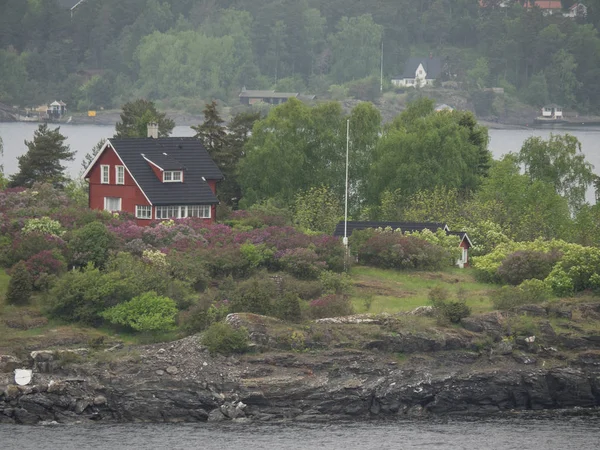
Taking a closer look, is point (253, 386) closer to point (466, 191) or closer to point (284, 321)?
point (284, 321)

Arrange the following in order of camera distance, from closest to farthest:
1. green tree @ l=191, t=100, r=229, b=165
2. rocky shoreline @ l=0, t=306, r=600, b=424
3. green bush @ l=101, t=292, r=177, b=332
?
rocky shoreline @ l=0, t=306, r=600, b=424 → green bush @ l=101, t=292, r=177, b=332 → green tree @ l=191, t=100, r=229, b=165

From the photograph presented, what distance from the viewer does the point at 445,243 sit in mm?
74062

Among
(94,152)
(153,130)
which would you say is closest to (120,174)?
(153,130)

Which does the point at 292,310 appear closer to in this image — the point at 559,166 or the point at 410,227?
the point at 410,227

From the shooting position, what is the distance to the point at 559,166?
321 ft

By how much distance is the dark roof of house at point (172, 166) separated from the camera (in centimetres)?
7762

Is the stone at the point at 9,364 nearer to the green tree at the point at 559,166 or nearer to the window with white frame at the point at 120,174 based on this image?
the window with white frame at the point at 120,174

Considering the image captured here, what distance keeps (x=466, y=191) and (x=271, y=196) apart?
11.2 metres

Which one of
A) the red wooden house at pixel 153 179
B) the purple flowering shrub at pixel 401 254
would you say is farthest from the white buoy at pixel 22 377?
the purple flowering shrub at pixel 401 254

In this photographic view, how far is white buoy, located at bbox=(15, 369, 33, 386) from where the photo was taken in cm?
5619

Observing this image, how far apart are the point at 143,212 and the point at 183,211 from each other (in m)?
2.07

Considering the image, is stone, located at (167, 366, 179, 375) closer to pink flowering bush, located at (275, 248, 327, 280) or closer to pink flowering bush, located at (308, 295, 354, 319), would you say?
pink flowering bush, located at (308, 295, 354, 319)

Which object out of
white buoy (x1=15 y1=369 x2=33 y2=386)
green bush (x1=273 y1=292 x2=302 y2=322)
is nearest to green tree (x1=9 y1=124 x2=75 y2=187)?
green bush (x1=273 y1=292 x2=302 y2=322)

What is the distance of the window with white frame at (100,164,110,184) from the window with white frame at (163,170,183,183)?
339 cm
